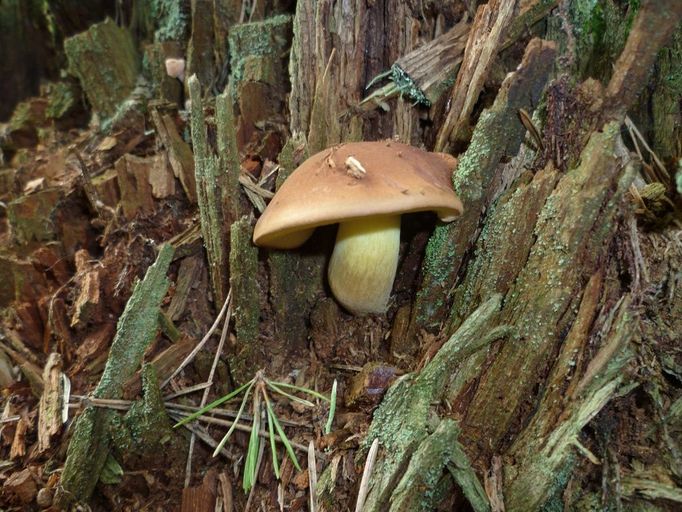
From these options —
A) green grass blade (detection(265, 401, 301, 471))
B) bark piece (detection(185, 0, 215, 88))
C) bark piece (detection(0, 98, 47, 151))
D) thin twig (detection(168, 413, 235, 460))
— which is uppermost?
bark piece (detection(185, 0, 215, 88))

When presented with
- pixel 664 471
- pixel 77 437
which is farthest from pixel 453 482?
pixel 77 437

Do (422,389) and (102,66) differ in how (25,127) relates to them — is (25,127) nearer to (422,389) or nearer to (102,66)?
(102,66)

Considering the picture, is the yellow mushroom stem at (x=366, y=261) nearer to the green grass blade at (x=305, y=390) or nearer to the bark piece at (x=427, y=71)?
the green grass blade at (x=305, y=390)

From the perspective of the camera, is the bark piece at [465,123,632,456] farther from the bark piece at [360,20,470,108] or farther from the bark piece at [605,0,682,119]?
the bark piece at [360,20,470,108]

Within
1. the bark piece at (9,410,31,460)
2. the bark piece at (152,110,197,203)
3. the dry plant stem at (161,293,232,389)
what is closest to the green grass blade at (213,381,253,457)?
the dry plant stem at (161,293,232,389)

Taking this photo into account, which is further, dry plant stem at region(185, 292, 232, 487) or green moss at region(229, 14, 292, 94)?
green moss at region(229, 14, 292, 94)

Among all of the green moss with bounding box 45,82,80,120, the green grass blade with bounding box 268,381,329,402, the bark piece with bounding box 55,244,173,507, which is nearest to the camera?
the bark piece with bounding box 55,244,173,507

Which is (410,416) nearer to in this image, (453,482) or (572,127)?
(453,482)
